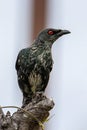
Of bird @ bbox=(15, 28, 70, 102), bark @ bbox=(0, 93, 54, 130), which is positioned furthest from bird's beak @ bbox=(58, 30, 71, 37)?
bark @ bbox=(0, 93, 54, 130)

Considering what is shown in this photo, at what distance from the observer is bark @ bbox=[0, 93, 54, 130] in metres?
5.43

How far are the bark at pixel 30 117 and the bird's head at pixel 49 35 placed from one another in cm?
166

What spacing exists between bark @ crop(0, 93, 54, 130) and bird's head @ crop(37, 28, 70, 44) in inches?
65.4

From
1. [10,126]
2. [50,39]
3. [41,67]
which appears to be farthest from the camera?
[50,39]

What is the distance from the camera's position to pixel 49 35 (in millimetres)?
7199

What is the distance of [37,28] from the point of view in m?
7.31

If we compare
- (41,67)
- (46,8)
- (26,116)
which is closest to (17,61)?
(41,67)

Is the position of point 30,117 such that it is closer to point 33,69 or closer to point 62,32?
point 33,69

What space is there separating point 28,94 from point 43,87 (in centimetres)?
20

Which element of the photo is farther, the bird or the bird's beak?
the bird's beak

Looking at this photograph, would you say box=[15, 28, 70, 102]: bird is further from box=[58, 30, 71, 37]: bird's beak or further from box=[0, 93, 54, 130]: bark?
box=[0, 93, 54, 130]: bark

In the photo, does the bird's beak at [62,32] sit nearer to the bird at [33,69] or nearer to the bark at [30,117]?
the bird at [33,69]

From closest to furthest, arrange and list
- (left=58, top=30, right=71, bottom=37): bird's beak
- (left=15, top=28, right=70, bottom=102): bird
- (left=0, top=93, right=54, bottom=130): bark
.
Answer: (left=0, top=93, right=54, bottom=130): bark
(left=15, top=28, right=70, bottom=102): bird
(left=58, top=30, right=71, bottom=37): bird's beak

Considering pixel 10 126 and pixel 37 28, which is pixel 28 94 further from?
pixel 10 126
